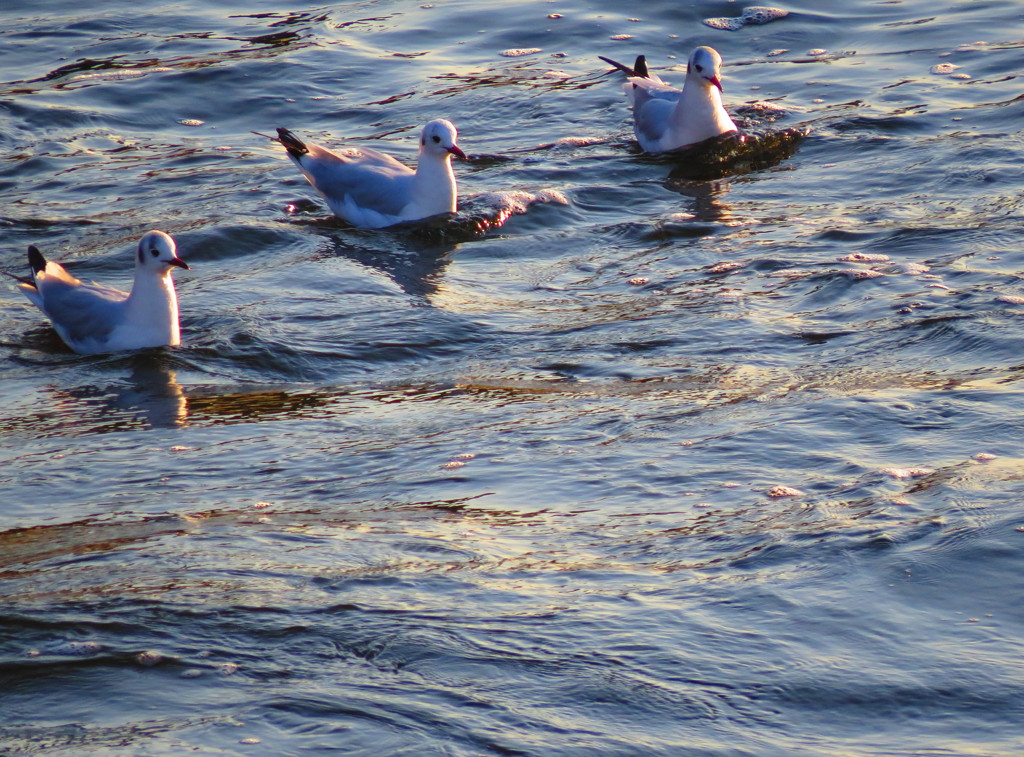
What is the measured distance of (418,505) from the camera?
16.7ft

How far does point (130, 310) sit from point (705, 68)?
524 centimetres

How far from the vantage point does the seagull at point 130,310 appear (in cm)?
719

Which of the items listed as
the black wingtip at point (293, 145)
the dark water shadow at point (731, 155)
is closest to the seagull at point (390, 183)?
the black wingtip at point (293, 145)

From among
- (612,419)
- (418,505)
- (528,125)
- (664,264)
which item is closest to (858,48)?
(528,125)

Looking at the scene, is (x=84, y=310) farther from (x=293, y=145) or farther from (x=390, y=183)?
(x=293, y=145)

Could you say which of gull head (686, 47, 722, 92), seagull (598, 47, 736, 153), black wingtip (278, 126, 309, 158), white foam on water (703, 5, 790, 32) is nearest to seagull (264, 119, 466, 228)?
black wingtip (278, 126, 309, 158)

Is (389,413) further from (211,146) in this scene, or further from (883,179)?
Answer: (211,146)

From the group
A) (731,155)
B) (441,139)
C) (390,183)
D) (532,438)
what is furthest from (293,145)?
(532,438)

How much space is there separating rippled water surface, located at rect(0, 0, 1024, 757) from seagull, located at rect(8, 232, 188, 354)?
0.47 feet

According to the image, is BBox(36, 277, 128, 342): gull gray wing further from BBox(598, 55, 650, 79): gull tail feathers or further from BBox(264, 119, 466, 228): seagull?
BBox(598, 55, 650, 79): gull tail feathers

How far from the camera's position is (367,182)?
31.4 ft

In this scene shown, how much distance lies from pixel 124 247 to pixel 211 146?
2505 mm

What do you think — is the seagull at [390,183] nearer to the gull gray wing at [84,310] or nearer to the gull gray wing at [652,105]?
the gull gray wing at [652,105]

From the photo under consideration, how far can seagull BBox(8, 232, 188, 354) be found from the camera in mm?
7188
